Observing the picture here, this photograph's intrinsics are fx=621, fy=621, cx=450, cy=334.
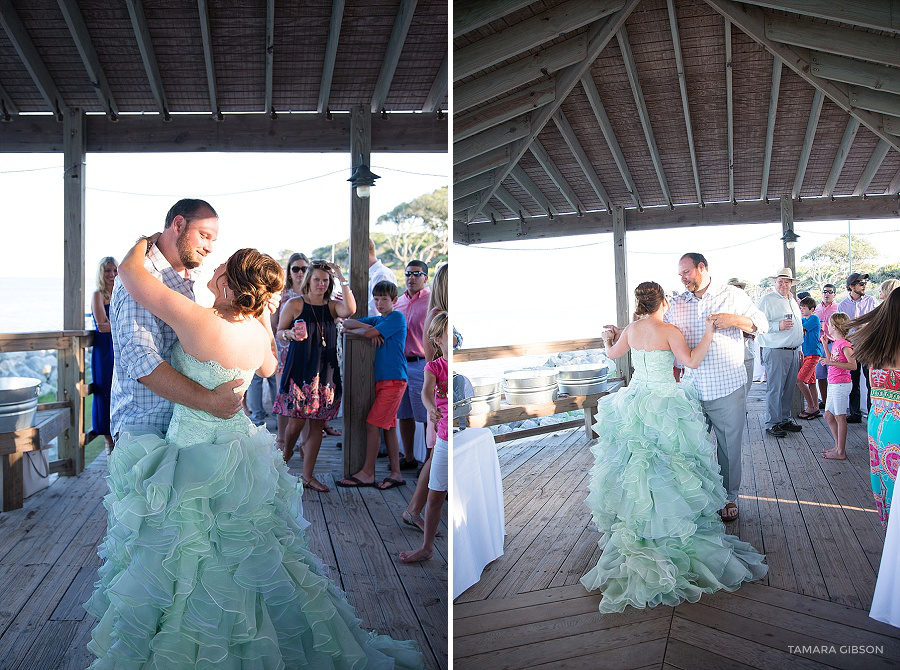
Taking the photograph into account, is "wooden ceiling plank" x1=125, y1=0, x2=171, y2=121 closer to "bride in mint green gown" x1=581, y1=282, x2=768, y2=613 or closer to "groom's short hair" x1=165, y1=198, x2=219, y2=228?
"groom's short hair" x1=165, y1=198, x2=219, y2=228

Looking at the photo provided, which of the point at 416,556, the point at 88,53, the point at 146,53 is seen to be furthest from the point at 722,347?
the point at 88,53

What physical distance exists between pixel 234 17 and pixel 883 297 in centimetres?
243

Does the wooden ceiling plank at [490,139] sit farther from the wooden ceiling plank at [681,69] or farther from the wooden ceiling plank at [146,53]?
the wooden ceiling plank at [146,53]

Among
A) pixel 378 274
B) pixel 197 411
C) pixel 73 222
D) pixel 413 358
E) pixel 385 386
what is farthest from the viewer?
pixel 413 358

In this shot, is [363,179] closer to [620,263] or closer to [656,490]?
[620,263]

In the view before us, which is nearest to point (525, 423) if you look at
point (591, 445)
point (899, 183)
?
point (591, 445)

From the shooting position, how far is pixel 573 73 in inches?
97.1

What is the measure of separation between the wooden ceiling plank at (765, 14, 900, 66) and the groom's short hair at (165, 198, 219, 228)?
207 centimetres

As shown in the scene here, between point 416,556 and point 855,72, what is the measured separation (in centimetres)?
240

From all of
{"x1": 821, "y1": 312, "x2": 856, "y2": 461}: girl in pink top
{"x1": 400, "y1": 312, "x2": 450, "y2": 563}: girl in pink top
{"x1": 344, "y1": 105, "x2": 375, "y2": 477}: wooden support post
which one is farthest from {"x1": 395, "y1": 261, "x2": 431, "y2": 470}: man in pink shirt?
{"x1": 821, "y1": 312, "x2": 856, "y2": 461}: girl in pink top

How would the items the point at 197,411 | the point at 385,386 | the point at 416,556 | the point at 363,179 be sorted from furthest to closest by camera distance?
the point at 385,386 → the point at 416,556 → the point at 363,179 → the point at 197,411

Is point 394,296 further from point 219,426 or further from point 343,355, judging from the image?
point 219,426

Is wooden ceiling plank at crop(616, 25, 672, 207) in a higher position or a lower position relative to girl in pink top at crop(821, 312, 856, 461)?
higher

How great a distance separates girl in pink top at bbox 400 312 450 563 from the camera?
241cm
